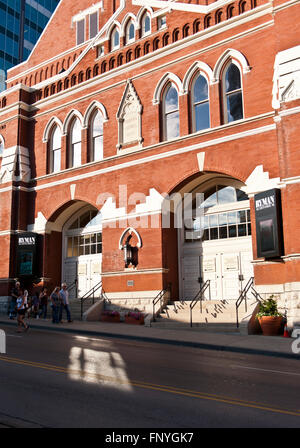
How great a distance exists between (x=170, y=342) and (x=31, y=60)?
23069mm

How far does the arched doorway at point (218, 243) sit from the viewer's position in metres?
19.4

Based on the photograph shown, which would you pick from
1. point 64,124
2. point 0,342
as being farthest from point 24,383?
point 64,124

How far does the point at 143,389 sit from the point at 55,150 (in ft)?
68.1

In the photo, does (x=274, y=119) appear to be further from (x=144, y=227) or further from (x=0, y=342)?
(x=0, y=342)

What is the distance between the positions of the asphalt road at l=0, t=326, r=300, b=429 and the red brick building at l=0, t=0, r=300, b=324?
6261 millimetres

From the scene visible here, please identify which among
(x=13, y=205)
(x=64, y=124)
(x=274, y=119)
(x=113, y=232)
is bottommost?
(x=113, y=232)

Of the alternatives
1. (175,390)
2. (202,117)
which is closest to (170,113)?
(202,117)

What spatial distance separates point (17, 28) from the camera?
70438 mm

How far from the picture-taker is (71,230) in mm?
25812

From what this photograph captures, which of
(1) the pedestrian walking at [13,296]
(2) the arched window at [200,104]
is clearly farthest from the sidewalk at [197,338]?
(2) the arched window at [200,104]

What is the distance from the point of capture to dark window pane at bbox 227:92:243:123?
1935 cm

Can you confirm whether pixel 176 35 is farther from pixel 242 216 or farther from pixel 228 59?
pixel 242 216
